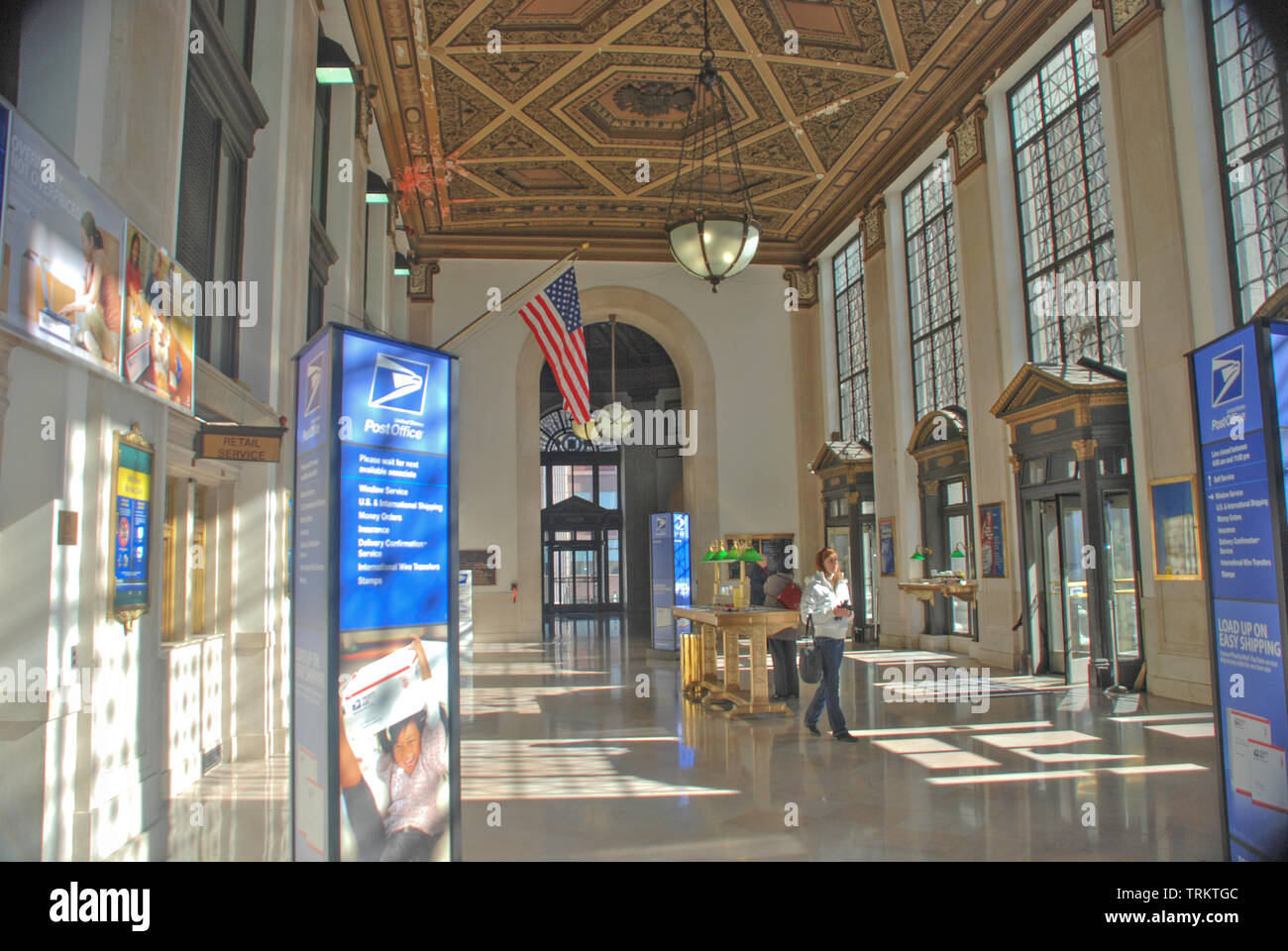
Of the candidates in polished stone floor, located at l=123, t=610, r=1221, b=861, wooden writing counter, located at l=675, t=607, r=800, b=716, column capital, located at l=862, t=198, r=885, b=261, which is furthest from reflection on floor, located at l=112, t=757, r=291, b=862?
column capital, located at l=862, t=198, r=885, b=261

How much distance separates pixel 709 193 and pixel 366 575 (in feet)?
49.4

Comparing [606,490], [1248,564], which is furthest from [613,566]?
[1248,564]

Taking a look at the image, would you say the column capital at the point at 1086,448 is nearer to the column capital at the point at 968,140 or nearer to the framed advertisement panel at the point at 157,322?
the column capital at the point at 968,140

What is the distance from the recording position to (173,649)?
580 centimetres

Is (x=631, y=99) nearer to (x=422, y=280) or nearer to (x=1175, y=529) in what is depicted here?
(x=422, y=280)

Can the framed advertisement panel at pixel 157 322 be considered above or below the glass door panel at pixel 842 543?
above

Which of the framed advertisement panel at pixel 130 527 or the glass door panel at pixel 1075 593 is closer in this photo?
the framed advertisement panel at pixel 130 527

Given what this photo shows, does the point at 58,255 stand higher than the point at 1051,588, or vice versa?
the point at 58,255

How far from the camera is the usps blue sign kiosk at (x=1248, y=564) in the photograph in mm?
3549

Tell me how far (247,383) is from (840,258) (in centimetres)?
1405

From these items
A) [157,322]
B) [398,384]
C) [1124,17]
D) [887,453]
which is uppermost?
[1124,17]

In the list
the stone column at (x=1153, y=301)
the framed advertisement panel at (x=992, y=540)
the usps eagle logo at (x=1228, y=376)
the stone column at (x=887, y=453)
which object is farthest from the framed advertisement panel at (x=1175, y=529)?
the stone column at (x=887, y=453)

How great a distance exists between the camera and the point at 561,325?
39.2ft

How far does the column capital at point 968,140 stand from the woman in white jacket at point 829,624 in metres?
8.00
